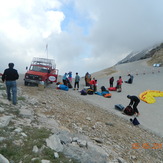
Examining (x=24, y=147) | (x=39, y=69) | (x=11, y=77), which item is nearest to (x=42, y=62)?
(x=39, y=69)

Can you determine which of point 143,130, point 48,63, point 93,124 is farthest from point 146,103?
point 48,63

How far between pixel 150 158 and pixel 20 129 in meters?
4.69

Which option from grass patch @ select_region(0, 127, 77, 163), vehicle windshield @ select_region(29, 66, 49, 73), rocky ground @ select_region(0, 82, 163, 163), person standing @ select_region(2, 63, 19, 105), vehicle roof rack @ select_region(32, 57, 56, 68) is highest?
vehicle roof rack @ select_region(32, 57, 56, 68)

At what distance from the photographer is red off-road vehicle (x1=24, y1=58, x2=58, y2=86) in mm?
15031

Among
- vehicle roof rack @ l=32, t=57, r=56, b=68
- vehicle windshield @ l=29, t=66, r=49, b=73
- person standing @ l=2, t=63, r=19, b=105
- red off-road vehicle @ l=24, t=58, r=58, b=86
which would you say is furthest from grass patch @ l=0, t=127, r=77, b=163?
vehicle roof rack @ l=32, t=57, r=56, b=68

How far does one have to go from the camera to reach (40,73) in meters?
15.7

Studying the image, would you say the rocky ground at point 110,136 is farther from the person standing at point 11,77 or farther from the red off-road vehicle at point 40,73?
the red off-road vehicle at point 40,73

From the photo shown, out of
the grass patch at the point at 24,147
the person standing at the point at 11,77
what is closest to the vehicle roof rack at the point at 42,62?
the person standing at the point at 11,77

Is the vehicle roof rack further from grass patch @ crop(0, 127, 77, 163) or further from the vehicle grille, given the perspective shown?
grass patch @ crop(0, 127, 77, 163)

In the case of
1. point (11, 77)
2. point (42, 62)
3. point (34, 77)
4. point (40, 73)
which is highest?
point (42, 62)

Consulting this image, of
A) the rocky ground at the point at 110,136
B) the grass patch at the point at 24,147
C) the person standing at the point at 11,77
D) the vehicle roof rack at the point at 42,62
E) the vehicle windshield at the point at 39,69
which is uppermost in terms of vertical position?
the vehicle roof rack at the point at 42,62

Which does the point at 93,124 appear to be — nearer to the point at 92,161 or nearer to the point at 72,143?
the point at 72,143

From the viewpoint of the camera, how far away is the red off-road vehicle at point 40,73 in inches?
592

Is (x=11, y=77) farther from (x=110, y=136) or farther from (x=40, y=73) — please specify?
(x=40, y=73)
